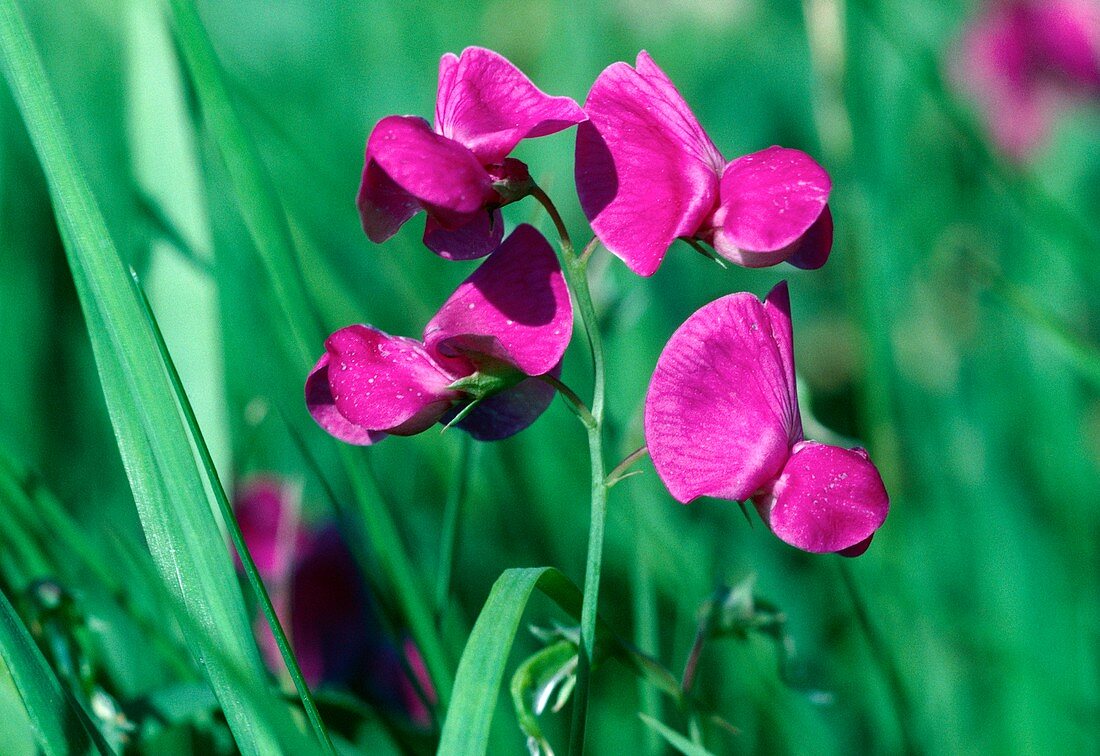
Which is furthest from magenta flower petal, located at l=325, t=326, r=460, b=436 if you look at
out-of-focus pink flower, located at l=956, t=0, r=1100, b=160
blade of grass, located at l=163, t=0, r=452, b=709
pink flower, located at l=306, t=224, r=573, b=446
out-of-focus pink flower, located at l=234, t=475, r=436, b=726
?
out-of-focus pink flower, located at l=956, t=0, r=1100, b=160

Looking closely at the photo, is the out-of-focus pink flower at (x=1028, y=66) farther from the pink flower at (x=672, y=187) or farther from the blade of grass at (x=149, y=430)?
the blade of grass at (x=149, y=430)

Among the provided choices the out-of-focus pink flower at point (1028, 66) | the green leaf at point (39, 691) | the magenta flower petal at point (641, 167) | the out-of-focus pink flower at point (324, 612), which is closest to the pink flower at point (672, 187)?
the magenta flower petal at point (641, 167)

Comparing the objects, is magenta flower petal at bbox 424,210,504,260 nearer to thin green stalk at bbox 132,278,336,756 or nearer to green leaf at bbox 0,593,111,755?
thin green stalk at bbox 132,278,336,756

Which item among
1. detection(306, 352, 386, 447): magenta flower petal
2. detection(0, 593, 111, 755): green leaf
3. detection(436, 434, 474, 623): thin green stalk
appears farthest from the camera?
detection(436, 434, 474, 623): thin green stalk

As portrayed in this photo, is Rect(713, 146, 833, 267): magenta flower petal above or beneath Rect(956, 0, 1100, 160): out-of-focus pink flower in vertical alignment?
above

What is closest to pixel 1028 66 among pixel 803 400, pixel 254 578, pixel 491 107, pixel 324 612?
pixel 803 400

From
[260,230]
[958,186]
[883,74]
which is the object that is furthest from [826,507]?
[958,186]

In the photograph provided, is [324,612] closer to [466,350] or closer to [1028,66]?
[466,350]
